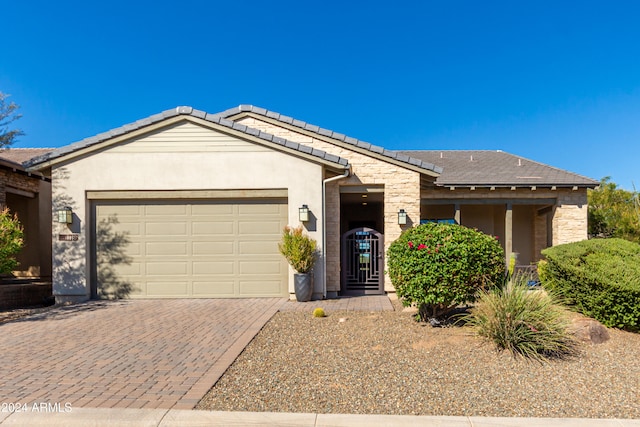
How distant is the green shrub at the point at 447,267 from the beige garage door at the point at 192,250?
14.4 feet

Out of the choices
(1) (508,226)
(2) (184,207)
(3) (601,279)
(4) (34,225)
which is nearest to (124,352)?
(2) (184,207)

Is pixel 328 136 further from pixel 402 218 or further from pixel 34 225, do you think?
pixel 34 225

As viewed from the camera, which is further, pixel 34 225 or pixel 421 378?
pixel 34 225

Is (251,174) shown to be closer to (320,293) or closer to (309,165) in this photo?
(309,165)

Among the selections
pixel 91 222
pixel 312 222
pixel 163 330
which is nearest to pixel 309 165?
pixel 312 222

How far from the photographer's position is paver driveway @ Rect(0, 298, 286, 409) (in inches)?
166

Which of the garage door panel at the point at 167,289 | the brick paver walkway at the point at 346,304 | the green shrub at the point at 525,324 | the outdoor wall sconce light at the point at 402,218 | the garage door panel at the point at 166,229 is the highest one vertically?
the outdoor wall sconce light at the point at 402,218

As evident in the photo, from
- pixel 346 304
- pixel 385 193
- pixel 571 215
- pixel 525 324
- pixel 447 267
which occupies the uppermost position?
pixel 385 193

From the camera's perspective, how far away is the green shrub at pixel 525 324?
17.4 feet

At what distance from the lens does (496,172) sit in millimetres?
14562

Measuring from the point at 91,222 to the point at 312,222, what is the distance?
582 centimetres

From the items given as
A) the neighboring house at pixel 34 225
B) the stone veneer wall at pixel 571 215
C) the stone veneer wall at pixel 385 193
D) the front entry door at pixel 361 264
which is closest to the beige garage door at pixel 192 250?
the stone veneer wall at pixel 385 193

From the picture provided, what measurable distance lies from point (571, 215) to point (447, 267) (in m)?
10.2

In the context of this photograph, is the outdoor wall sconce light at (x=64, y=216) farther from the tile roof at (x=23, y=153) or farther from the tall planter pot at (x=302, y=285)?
the tile roof at (x=23, y=153)
